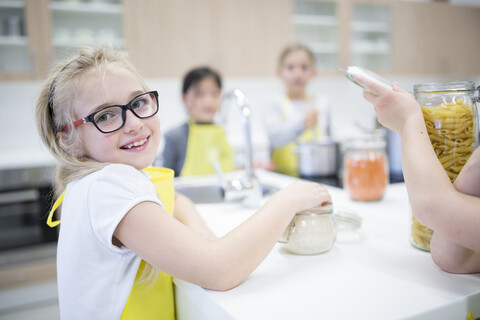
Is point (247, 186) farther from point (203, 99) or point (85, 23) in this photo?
point (85, 23)

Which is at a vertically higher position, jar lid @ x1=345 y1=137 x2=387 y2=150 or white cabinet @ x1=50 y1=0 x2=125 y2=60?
A: white cabinet @ x1=50 y1=0 x2=125 y2=60

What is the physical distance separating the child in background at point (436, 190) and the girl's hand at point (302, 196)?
175 millimetres

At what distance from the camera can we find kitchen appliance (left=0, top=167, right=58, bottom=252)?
2270 mm

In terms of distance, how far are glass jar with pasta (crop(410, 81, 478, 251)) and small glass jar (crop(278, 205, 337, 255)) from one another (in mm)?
236

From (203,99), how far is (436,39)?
2924 mm

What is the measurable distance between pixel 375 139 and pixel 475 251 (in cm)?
51

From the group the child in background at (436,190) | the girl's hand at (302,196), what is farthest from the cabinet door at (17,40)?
the child in background at (436,190)

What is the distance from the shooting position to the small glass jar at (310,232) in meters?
0.75

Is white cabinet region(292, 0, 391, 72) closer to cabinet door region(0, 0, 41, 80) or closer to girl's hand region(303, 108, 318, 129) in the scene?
girl's hand region(303, 108, 318, 129)

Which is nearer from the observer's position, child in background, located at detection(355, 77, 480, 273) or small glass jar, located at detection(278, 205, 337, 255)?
child in background, located at detection(355, 77, 480, 273)

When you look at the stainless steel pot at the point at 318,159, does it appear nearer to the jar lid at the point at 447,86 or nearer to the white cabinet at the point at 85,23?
the jar lid at the point at 447,86

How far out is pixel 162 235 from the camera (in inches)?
24.5

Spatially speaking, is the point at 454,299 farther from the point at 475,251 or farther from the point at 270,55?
the point at 270,55

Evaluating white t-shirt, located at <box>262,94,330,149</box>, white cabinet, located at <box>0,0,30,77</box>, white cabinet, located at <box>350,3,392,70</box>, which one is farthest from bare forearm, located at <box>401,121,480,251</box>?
white cabinet, located at <box>350,3,392,70</box>
